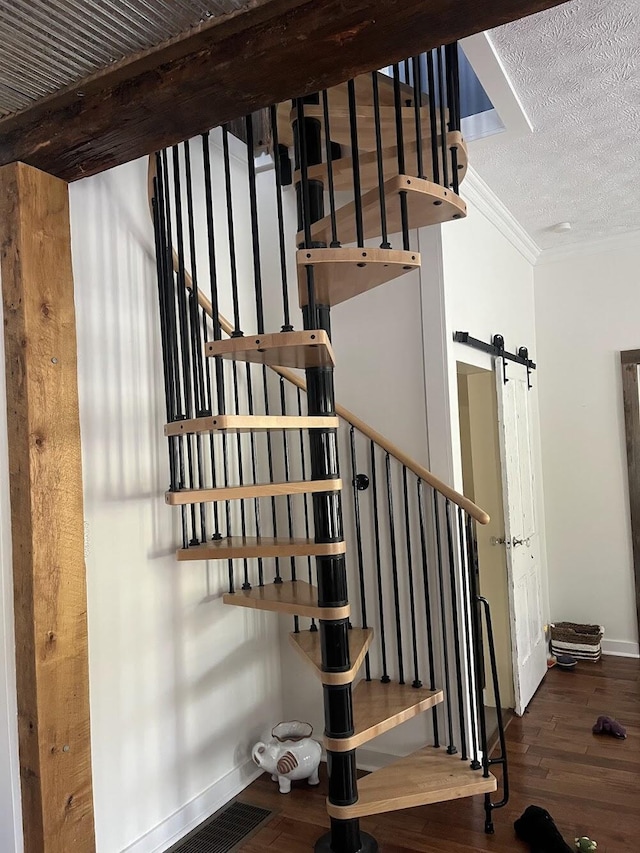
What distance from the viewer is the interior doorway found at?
3857 millimetres

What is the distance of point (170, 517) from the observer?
273 centimetres

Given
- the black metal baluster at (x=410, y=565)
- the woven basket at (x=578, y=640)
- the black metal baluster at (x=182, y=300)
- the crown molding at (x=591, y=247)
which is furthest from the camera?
the crown molding at (x=591, y=247)

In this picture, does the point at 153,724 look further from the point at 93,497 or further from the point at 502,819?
the point at 502,819

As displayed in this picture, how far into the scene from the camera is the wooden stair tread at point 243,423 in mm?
1998

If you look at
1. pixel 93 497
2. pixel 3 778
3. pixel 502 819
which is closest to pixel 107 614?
pixel 93 497

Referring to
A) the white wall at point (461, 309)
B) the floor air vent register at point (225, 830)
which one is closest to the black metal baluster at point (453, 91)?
the white wall at point (461, 309)

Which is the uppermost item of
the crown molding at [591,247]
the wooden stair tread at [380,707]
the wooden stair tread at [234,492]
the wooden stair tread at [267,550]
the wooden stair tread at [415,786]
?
the crown molding at [591,247]

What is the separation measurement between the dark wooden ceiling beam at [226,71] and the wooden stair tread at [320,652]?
1.84 metres

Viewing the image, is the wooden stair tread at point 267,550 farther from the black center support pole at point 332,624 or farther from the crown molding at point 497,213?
→ the crown molding at point 497,213

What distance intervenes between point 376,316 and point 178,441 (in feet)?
3.98

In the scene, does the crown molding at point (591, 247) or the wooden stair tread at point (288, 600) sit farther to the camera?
the crown molding at point (591, 247)

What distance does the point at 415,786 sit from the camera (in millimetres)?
2465

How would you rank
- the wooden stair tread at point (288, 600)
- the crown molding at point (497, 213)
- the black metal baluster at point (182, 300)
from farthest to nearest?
the crown molding at point (497, 213), the wooden stair tread at point (288, 600), the black metal baluster at point (182, 300)

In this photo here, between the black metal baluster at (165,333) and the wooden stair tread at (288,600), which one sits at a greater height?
the black metal baluster at (165,333)
